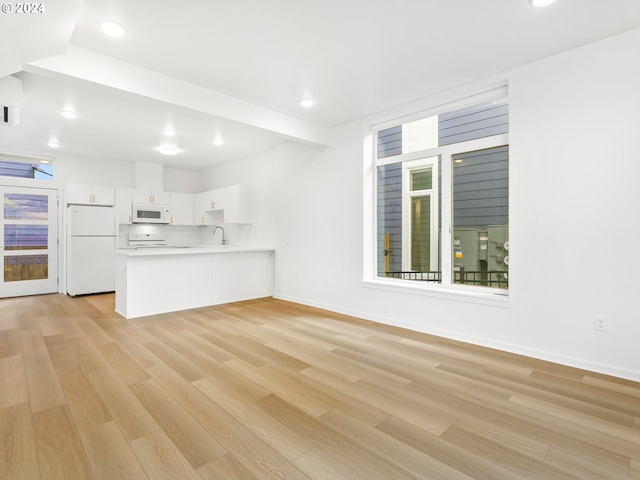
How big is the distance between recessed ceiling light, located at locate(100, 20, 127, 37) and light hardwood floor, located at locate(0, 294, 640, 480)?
273cm

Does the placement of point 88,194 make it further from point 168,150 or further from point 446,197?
point 446,197

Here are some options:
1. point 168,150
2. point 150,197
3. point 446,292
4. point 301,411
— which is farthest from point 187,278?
point 446,292

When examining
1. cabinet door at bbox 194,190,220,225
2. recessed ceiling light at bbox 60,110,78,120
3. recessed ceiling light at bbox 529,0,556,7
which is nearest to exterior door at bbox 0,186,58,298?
cabinet door at bbox 194,190,220,225

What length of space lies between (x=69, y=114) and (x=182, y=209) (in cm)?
333

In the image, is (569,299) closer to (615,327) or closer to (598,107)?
(615,327)

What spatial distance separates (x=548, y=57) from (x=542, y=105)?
42cm

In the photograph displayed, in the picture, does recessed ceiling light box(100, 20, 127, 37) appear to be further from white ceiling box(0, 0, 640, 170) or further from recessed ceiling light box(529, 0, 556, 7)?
recessed ceiling light box(529, 0, 556, 7)

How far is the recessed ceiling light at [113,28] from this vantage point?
250 centimetres

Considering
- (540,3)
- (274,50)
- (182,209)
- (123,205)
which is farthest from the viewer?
(182,209)

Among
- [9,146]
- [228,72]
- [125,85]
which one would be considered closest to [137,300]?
[125,85]

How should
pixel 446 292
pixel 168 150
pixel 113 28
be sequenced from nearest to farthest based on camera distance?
1. pixel 113 28
2. pixel 446 292
3. pixel 168 150

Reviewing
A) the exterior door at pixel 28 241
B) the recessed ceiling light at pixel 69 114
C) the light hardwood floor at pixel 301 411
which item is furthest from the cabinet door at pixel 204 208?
the light hardwood floor at pixel 301 411

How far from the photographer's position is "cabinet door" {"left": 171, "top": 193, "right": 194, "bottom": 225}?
7.40m

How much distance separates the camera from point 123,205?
668cm
